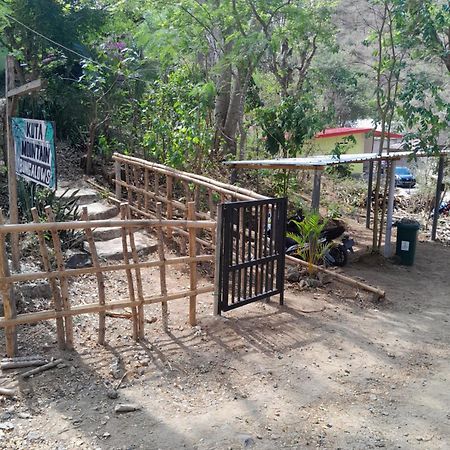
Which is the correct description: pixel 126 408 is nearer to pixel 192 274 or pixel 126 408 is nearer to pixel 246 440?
pixel 246 440

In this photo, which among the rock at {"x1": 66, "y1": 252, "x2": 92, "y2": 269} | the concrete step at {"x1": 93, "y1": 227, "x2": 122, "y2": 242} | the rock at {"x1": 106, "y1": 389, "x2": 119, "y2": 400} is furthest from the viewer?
the concrete step at {"x1": 93, "y1": 227, "x2": 122, "y2": 242}

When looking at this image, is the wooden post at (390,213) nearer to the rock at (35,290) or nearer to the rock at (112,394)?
the rock at (35,290)

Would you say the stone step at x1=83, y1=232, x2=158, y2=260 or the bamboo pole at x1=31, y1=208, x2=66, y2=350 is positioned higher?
the bamboo pole at x1=31, y1=208, x2=66, y2=350

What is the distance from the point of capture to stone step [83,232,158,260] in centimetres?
690

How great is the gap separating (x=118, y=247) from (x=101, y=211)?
1.36 meters

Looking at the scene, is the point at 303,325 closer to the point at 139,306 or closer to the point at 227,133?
the point at 139,306

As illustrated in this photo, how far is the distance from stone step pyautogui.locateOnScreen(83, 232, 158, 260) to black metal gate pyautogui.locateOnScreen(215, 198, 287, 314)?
1997 mm

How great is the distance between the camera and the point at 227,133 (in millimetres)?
10523

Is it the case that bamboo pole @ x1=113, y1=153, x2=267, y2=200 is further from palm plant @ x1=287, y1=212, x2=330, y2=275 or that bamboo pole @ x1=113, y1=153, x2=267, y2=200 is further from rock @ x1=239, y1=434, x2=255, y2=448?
rock @ x1=239, y1=434, x2=255, y2=448

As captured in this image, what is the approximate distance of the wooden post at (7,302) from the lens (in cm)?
384

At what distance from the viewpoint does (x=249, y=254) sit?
208 inches

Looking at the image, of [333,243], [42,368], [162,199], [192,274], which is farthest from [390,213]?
[42,368]

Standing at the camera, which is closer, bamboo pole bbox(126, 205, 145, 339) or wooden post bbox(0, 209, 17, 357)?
wooden post bbox(0, 209, 17, 357)

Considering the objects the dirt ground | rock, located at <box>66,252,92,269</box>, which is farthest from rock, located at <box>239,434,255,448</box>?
rock, located at <box>66,252,92,269</box>
